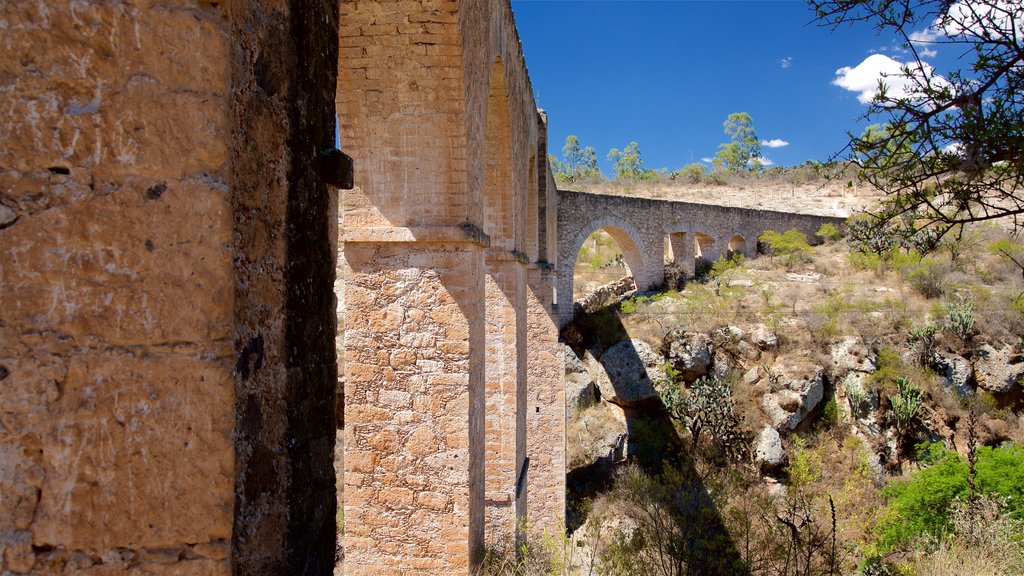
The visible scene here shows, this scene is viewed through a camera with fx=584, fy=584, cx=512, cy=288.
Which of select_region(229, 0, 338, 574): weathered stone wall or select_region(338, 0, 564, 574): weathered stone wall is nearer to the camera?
select_region(229, 0, 338, 574): weathered stone wall

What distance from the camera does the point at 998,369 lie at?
12.7 meters

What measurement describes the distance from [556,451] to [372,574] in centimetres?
598

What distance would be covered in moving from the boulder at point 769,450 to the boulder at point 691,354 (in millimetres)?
2102

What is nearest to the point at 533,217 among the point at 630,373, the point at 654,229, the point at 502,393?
the point at 502,393

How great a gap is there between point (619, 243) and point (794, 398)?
733 centimetres

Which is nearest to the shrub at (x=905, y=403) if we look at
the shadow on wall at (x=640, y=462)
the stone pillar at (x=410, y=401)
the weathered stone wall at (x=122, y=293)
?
the shadow on wall at (x=640, y=462)

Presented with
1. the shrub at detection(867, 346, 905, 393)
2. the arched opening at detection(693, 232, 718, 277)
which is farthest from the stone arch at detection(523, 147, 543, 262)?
the arched opening at detection(693, 232, 718, 277)

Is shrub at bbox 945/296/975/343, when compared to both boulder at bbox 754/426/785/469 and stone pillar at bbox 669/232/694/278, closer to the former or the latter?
boulder at bbox 754/426/785/469

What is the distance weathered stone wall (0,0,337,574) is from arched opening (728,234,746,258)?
22.3 m

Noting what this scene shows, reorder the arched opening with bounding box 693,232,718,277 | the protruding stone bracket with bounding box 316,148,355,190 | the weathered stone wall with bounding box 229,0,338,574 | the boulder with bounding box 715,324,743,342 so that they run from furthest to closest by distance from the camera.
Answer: the arched opening with bounding box 693,232,718,277 → the boulder with bounding box 715,324,743,342 → the protruding stone bracket with bounding box 316,148,355,190 → the weathered stone wall with bounding box 229,0,338,574

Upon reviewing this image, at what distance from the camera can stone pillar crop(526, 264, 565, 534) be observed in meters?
9.37

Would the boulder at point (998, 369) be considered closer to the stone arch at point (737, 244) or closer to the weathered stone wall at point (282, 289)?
the stone arch at point (737, 244)

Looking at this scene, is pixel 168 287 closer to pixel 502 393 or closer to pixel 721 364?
pixel 502 393

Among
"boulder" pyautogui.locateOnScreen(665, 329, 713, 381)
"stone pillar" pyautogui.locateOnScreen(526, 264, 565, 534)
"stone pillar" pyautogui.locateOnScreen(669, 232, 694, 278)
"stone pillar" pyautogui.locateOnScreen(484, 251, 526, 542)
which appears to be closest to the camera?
"stone pillar" pyautogui.locateOnScreen(484, 251, 526, 542)
